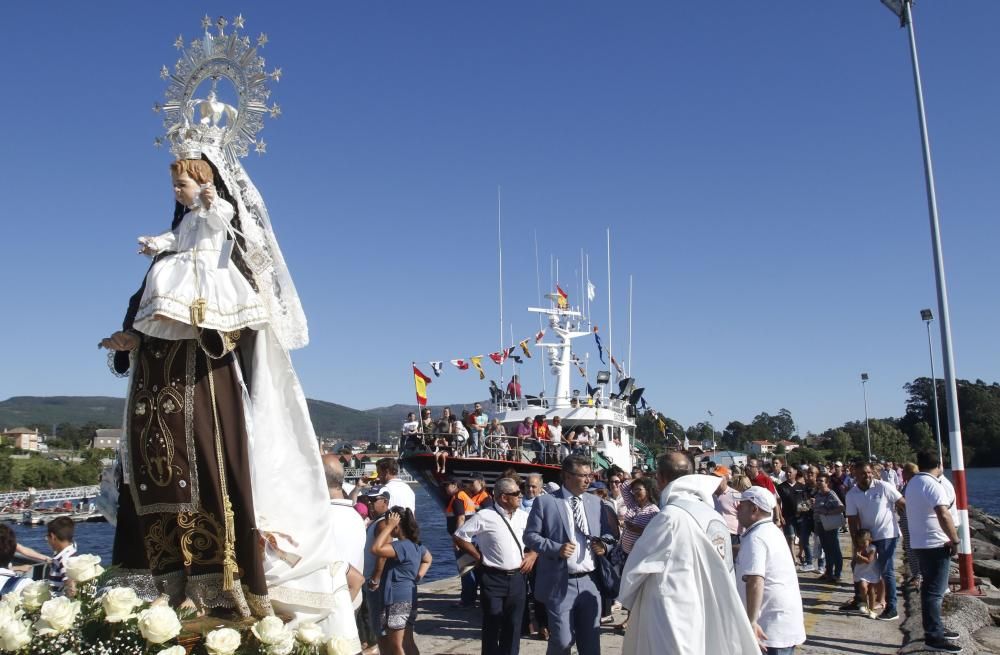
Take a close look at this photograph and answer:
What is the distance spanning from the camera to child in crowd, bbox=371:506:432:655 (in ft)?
22.0

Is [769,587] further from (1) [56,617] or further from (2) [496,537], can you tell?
(1) [56,617]

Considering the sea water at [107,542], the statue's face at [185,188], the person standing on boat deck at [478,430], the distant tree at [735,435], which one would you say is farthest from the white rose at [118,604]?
the distant tree at [735,435]

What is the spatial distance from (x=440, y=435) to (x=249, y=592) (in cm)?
1935

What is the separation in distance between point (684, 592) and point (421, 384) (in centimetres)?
2000

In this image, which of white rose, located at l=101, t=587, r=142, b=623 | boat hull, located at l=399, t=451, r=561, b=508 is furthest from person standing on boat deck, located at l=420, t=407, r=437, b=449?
white rose, located at l=101, t=587, r=142, b=623

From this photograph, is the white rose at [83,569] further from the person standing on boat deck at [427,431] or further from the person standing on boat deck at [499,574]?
the person standing on boat deck at [427,431]

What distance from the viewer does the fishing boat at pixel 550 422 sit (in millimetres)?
21406

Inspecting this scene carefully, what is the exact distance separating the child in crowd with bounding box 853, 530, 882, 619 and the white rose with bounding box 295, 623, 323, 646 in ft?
27.0

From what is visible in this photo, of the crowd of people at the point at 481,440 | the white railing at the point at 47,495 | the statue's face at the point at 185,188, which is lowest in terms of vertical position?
the white railing at the point at 47,495

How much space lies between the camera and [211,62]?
356 centimetres

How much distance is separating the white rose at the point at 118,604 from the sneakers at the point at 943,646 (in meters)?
7.12

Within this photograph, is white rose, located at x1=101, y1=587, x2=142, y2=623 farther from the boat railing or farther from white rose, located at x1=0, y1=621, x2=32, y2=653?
the boat railing

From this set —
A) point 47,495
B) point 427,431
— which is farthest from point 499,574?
point 47,495

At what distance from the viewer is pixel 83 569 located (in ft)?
8.73
